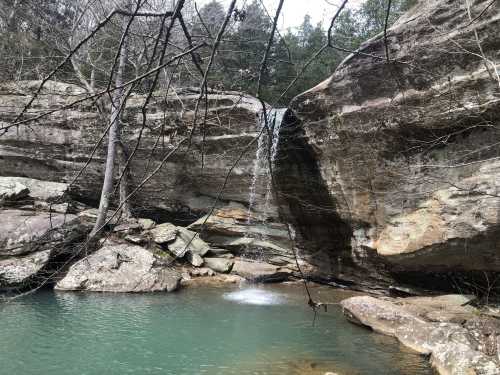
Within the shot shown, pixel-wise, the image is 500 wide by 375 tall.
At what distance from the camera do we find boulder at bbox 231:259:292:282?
10211 mm

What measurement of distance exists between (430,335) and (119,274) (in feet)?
18.4

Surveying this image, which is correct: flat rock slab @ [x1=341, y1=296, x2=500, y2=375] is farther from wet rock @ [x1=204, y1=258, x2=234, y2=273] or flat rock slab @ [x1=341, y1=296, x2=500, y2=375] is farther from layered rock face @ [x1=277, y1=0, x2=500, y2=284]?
wet rock @ [x1=204, y1=258, x2=234, y2=273]

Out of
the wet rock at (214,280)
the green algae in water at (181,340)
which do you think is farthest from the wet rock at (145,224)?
the green algae in water at (181,340)

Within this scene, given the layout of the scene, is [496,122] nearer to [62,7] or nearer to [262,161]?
[262,161]

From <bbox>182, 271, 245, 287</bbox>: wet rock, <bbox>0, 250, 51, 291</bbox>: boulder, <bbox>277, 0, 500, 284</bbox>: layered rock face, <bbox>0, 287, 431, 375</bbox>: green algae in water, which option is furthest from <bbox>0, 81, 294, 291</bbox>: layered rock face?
<bbox>277, 0, 500, 284</bbox>: layered rock face

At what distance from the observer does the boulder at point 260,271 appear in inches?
402

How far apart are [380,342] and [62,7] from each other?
14.9 meters

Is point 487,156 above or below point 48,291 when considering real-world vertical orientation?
above

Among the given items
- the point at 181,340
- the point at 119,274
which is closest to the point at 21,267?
the point at 119,274

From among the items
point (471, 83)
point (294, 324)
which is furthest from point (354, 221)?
point (471, 83)

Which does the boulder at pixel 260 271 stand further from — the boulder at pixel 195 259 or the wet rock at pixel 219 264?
the boulder at pixel 195 259

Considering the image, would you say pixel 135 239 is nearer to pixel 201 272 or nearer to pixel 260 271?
pixel 201 272

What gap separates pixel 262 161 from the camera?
1084 centimetres

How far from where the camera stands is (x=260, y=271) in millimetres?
10281
